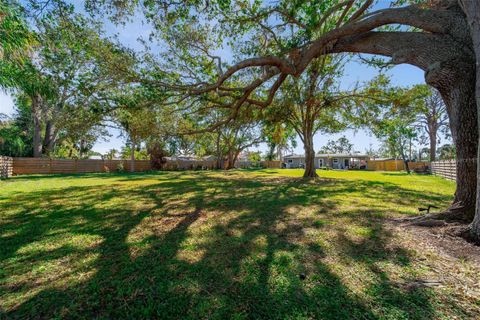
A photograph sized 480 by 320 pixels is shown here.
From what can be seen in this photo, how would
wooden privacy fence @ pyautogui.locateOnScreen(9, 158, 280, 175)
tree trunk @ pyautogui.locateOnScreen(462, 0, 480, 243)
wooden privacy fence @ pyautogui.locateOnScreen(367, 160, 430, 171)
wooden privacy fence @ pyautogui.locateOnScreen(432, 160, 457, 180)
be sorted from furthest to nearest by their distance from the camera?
wooden privacy fence @ pyautogui.locateOnScreen(367, 160, 430, 171), wooden privacy fence @ pyautogui.locateOnScreen(9, 158, 280, 175), wooden privacy fence @ pyautogui.locateOnScreen(432, 160, 457, 180), tree trunk @ pyautogui.locateOnScreen(462, 0, 480, 243)

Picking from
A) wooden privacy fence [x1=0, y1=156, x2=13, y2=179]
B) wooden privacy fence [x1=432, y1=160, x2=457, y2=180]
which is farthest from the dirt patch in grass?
wooden privacy fence [x1=0, y1=156, x2=13, y2=179]

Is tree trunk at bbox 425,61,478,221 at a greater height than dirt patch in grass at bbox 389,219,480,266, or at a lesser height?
greater

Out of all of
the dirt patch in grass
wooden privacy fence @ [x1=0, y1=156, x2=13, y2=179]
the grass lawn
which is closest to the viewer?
the grass lawn

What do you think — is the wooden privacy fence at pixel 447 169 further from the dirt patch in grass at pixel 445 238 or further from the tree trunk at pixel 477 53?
the tree trunk at pixel 477 53

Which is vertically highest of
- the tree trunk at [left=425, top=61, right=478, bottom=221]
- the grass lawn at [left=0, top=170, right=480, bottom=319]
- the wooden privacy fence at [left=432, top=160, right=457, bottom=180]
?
the tree trunk at [left=425, top=61, right=478, bottom=221]

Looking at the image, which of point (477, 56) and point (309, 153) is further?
point (309, 153)

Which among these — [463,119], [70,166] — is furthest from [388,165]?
[70,166]

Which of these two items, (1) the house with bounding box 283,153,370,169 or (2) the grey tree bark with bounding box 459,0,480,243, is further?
(1) the house with bounding box 283,153,370,169

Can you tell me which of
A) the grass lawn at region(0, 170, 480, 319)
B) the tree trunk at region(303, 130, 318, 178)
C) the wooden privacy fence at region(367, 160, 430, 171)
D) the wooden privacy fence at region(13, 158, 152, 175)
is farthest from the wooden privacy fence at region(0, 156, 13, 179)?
the wooden privacy fence at region(367, 160, 430, 171)

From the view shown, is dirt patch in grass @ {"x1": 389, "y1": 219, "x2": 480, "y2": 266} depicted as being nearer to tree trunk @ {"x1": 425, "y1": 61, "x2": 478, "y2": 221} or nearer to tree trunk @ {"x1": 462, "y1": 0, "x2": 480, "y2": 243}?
tree trunk @ {"x1": 462, "y1": 0, "x2": 480, "y2": 243}

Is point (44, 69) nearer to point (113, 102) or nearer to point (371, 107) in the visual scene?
point (113, 102)

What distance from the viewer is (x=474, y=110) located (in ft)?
9.51

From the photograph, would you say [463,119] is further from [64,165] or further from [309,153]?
[64,165]

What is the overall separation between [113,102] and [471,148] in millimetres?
7898
